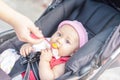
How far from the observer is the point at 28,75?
1.99m

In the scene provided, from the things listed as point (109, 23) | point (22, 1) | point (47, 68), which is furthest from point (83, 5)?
point (22, 1)

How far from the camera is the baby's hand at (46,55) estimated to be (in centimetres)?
205

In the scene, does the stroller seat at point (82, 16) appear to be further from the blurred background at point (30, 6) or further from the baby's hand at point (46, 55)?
the blurred background at point (30, 6)

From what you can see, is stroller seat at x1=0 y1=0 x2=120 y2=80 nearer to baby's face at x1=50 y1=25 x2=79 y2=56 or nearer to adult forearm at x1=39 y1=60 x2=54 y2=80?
baby's face at x1=50 y1=25 x2=79 y2=56

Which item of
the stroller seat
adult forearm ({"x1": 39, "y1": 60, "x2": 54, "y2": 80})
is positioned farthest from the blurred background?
adult forearm ({"x1": 39, "y1": 60, "x2": 54, "y2": 80})

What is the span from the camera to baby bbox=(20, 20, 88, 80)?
204cm

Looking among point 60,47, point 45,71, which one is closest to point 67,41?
point 60,47

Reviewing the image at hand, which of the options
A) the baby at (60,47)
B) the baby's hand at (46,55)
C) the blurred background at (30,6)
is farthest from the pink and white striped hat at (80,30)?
the blurred background at (30,6)

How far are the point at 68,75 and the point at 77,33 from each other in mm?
309

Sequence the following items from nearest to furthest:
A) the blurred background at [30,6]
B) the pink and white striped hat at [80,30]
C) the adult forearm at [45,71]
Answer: the adult forearm at [45,71], the pink and white striped hat at [80,30], the blurred background at [30,6]

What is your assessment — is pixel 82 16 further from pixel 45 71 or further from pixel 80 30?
pixel 45 71

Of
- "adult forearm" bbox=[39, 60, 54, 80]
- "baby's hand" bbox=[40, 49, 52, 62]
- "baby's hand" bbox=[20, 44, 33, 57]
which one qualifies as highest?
"baby's hand" bbox=[20, 44, 33, 57]

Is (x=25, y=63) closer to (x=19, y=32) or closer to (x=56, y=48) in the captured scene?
(x=56, y=48)

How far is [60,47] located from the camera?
209 centimetres
